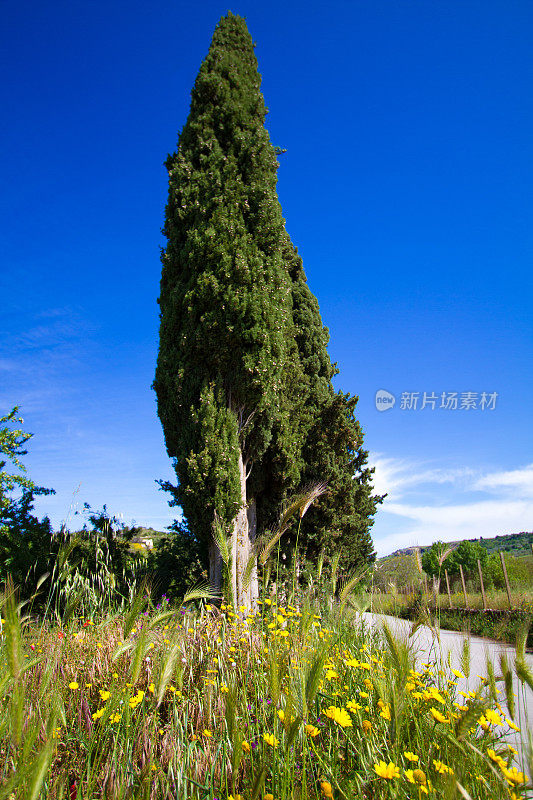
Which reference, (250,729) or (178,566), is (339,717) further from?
(178,566)

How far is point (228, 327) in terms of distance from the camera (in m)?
7.44

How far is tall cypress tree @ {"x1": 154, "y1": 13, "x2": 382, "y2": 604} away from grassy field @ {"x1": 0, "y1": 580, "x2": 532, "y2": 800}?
3321 mm

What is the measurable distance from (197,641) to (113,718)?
65.3 inches

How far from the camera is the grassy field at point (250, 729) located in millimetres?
1473

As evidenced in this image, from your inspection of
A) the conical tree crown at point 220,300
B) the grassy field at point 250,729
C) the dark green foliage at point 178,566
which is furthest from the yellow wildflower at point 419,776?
the dark green foliage at point 178,566

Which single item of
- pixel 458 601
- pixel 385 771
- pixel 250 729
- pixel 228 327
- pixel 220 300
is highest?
pixel 220 300

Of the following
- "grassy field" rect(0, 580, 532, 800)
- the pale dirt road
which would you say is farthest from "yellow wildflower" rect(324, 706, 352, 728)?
the pale dirt road

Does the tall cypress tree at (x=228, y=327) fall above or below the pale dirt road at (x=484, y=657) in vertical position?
above

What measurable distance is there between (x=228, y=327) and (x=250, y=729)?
242 inches

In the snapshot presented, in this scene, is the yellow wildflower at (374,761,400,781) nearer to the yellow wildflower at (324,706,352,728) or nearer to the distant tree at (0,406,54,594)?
the yellow wildflower at (324,706,352,728)

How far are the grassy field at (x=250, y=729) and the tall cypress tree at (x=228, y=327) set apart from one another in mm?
3321

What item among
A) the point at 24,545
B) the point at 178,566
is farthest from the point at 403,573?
the point at 24,545

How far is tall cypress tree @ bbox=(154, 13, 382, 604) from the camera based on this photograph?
730cm

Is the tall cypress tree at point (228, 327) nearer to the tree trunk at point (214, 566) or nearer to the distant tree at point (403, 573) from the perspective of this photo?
the tree trunk at point (214, 566)
